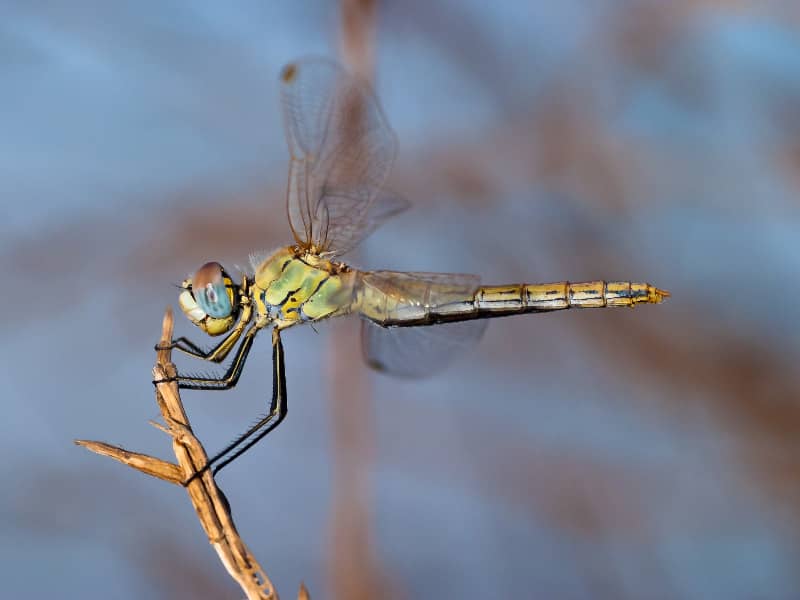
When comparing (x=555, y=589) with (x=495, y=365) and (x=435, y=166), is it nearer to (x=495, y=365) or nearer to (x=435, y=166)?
(x=495, y=365)

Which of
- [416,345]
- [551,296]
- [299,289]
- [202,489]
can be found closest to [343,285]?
[299,289]

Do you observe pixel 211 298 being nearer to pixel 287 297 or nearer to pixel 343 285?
pixel 287 297

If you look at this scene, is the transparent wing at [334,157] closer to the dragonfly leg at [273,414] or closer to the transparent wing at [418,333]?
the transparent wing at [418,333]

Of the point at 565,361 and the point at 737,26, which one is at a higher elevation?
the point at 737,26

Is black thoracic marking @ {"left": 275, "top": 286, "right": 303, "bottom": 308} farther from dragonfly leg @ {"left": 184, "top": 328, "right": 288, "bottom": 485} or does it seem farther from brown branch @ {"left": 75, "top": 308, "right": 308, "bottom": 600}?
brown branch @ {"left": 75, "top": 308, "right": 308, "bottom": 600}

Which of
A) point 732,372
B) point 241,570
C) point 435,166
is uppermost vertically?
point 435,166

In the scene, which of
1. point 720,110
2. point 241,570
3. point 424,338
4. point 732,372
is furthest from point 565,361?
point 241,570

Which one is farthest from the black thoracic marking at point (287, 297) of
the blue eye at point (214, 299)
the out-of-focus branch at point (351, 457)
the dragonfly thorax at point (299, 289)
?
the out-of-focus branch at point (351, 457)
